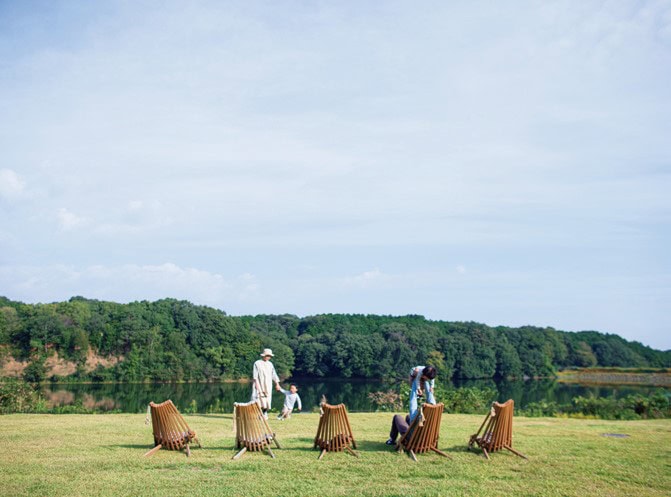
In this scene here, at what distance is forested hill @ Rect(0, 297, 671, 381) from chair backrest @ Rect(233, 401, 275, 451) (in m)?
57.8

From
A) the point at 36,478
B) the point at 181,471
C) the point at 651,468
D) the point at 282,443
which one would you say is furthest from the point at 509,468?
the point at 36,478

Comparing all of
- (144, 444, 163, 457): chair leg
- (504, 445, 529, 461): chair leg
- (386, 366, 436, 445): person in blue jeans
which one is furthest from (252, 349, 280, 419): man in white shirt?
(504, 445, 529, 461): chair leg

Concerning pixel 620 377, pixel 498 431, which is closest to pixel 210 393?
pixel 498 431

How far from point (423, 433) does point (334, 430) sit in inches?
55.6

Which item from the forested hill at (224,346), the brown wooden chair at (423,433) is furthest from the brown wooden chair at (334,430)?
the forested hill at (224,346)

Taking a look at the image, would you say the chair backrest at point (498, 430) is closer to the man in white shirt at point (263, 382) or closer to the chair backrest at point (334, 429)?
the chair backrest at point (334, 429)

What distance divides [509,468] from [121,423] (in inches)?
349

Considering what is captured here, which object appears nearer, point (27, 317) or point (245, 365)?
point (27, 317)

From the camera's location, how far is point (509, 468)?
877 centimetres

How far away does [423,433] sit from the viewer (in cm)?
932

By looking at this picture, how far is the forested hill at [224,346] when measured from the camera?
63125 mm

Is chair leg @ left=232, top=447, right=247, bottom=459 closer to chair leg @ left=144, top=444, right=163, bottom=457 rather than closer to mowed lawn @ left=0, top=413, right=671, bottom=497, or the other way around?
mowed lawn @ left=0, top=413, right=671, bottom=497

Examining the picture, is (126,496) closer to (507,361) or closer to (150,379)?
(150,379)

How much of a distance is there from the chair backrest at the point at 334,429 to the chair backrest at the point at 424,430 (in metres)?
0.92
